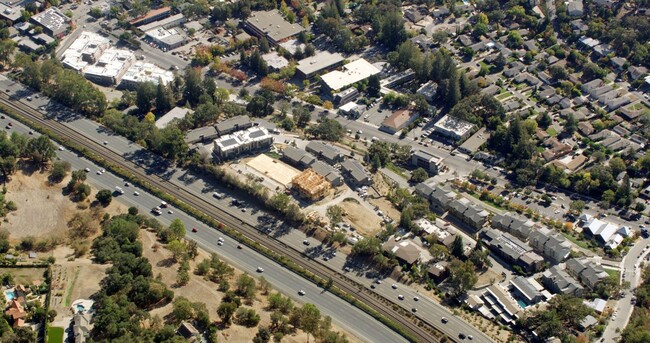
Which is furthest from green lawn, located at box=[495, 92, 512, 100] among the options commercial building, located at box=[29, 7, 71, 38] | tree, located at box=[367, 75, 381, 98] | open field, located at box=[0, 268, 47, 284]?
commercial building, located at box=[29, 7, 71, 38]

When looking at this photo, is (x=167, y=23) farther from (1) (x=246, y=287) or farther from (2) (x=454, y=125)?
(1) (x=246, y=287)

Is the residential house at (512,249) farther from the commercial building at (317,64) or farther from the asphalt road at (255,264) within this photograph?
the commercial building at (317,64)

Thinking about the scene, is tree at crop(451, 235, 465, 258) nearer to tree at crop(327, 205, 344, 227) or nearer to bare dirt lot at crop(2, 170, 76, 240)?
tree at crop(327, 205, 344, 227)

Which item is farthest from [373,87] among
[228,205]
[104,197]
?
[104,197]

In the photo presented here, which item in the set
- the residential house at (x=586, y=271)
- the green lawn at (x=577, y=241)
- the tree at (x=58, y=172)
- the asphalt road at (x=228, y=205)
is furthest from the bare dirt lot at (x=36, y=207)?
the green lawn at (x=577, y=241)

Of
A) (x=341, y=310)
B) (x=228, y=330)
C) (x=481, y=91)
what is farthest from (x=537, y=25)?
(x=228, y=330)
